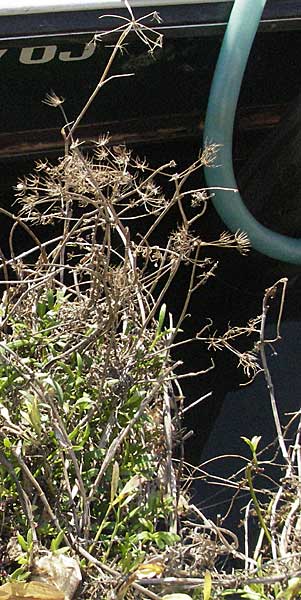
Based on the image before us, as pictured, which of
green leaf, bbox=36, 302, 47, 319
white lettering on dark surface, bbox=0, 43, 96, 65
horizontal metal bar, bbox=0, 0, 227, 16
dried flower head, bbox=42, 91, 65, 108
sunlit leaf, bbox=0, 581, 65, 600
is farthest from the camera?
white lettering on dark surface, bbox=0, 43, 96, 65

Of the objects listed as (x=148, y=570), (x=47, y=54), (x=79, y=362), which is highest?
(x=47, y=54)

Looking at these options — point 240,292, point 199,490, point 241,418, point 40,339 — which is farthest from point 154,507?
point 240,292

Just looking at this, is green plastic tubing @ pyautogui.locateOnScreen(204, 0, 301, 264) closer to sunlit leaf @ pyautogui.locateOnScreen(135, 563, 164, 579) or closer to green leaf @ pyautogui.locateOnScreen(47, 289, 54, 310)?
green leaf @ pyautogui.locateOnScreen(47, 289, 54, 310)

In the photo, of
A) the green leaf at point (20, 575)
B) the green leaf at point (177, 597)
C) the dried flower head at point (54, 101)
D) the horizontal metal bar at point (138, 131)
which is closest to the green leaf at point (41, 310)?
the dried flower head at point (54, 101)

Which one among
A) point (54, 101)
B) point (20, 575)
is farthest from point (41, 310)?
point (20, 575)

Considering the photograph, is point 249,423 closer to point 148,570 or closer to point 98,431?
point 98,431

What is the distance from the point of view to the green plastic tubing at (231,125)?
8.10 ft

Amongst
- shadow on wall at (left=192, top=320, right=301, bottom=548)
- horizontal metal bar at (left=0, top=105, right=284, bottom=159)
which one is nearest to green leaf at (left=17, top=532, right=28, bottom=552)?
shadow on wall at (left=192, top=320, right=301, bottom=548)

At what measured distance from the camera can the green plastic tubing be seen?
8.10 feet

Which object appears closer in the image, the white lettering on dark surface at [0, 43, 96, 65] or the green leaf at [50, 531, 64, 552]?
the green leaf at [50, 531, 64, 552]

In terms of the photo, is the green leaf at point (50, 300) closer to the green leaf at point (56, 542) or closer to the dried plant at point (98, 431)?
the dried plant at point (98, 431)

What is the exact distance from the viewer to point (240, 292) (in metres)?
3.30

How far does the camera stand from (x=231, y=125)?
8.71 ft

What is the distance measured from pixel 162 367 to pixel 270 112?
1748 millimetres
